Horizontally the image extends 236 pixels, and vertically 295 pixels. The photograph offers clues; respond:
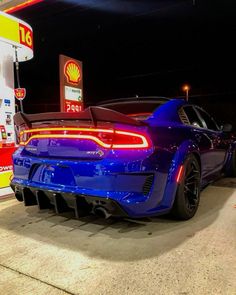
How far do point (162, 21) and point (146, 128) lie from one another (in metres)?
12.5

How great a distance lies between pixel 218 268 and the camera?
7.07 ft

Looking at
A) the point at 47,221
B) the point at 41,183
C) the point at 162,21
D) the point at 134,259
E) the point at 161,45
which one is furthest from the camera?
the point at 161,45

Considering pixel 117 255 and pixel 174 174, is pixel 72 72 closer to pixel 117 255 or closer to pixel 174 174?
pixel 174 174

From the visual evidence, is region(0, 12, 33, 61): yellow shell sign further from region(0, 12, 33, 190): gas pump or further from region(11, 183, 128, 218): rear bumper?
region(11, 183, 128, 218): rear bumper

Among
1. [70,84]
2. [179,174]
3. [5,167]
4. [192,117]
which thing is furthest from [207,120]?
[70,84]

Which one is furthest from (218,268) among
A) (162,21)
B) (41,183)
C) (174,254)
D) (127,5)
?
(162,21)

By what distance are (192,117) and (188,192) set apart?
1.05 metres

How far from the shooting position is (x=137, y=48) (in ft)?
66.8

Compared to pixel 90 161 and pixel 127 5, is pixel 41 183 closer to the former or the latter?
pixel 90 161

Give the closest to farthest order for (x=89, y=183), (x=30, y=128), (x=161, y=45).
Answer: (x=89, y=183), (x=30, y=128), (x=161, y=45)

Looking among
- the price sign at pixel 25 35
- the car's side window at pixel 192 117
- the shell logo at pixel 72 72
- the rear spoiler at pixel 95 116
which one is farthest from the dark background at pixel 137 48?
the rear spoiler at pixel 95 116

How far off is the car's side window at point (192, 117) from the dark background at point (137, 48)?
632cm

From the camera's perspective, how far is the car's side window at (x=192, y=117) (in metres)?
3.61

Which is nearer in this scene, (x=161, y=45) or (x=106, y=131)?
(x=106, y=131)
